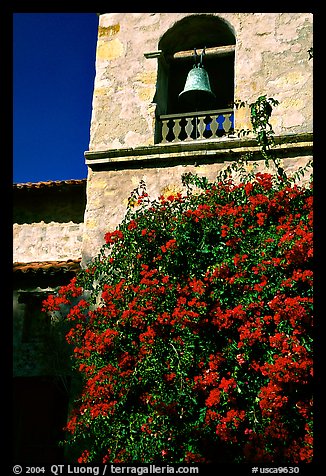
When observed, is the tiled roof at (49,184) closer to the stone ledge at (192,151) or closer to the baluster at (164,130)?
the stone ledge at (192,151)

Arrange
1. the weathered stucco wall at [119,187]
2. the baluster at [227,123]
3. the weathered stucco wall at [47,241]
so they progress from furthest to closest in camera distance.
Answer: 1. the weathered stucco wall at [47,241]
2. the baluster at [227,123]
3. the weathered stucco wall at [119,187]

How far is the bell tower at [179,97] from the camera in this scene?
24.3ft

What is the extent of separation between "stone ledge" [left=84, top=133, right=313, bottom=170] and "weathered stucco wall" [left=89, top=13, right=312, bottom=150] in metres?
0.19

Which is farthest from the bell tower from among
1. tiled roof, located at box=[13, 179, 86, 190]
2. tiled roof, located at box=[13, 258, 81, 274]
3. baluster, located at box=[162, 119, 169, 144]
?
tiled roof, located at box=[13, 179, 86, 190]

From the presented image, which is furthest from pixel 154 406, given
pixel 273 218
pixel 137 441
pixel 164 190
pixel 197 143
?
pixel 197 143

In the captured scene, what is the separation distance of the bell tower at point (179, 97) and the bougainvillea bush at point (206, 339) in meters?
1.13

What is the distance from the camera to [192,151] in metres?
7.50

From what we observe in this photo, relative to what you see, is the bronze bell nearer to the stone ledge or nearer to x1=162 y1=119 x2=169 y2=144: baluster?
x1=162 y1=119 x2=169 y2=144: baluster

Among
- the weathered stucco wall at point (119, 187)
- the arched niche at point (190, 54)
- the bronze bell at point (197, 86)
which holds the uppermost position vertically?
the arched niche at point (190, 54)

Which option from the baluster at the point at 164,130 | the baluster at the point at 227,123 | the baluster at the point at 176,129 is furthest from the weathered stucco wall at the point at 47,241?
the baluster at the point at 227,123

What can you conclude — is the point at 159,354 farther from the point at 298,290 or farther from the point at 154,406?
the point at 298,290

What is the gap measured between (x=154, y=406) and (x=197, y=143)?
3808mm

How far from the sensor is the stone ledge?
23.5ft
